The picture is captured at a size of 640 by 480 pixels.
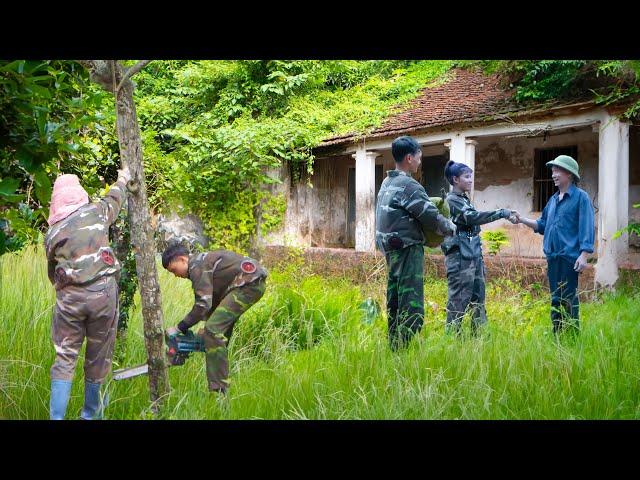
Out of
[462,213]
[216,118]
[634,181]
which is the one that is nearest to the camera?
[462,213]

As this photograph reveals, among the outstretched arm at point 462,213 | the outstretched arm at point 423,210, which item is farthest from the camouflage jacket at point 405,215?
the outstretched arm at point 462,213

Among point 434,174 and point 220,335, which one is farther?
point 434,174

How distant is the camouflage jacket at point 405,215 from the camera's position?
145 inches

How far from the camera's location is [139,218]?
2.94m

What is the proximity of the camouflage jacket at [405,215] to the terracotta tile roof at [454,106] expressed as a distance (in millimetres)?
4136

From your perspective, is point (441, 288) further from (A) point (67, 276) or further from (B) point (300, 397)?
(A) point (67, 276)

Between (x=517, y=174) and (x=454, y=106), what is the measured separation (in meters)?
1.50

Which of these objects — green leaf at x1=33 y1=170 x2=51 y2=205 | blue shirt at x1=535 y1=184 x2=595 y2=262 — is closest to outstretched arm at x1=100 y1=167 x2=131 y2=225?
green leaf at x1=33 y1=170 x2=51 y2=205

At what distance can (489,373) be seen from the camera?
3.30 meters

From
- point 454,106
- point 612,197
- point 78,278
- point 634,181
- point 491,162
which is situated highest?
point 454,106

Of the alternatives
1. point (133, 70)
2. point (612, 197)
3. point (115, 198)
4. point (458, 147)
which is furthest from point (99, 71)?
point (458, 147)

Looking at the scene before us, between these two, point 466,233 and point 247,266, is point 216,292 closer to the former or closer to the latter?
point 247,266

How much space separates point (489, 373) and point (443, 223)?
92cm

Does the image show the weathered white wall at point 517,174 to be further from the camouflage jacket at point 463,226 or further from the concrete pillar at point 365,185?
the camouflage jacket at point 463,226
